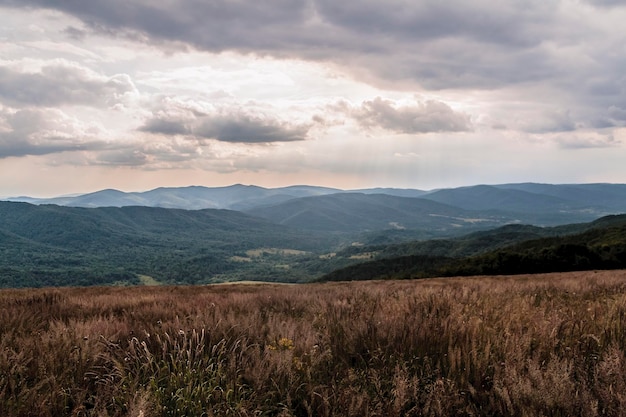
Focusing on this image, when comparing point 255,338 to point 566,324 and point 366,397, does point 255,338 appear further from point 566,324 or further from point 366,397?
point 566,324

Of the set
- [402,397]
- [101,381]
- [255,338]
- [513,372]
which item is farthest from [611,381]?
[101,381]

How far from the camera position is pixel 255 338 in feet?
15.9

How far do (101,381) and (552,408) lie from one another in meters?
3.55

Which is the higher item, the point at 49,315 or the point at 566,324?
the point at 566,324

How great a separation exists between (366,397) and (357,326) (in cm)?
164

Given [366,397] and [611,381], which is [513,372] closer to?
[611,381]

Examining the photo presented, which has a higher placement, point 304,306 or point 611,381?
point 611,381

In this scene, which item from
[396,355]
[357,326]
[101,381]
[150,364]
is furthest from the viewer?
[357,326]

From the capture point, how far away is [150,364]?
3.67 metres

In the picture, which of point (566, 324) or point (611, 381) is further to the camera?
point (566, 324)

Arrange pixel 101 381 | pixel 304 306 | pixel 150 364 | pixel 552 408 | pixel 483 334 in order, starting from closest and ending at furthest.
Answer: pixel 552 408, pixel 101 381, pixel 150 364, pixel 483 334, pixel 304 306

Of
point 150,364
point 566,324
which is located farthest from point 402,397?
point 566,324

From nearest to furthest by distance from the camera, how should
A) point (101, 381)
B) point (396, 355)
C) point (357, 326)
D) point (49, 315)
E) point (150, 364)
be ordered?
1. point (101, 381)
2. point (150, 364)
3. point (396, 355)
4. point (357, 326)
5. point (49, 315)

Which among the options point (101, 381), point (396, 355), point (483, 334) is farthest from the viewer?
point (483, 334)
